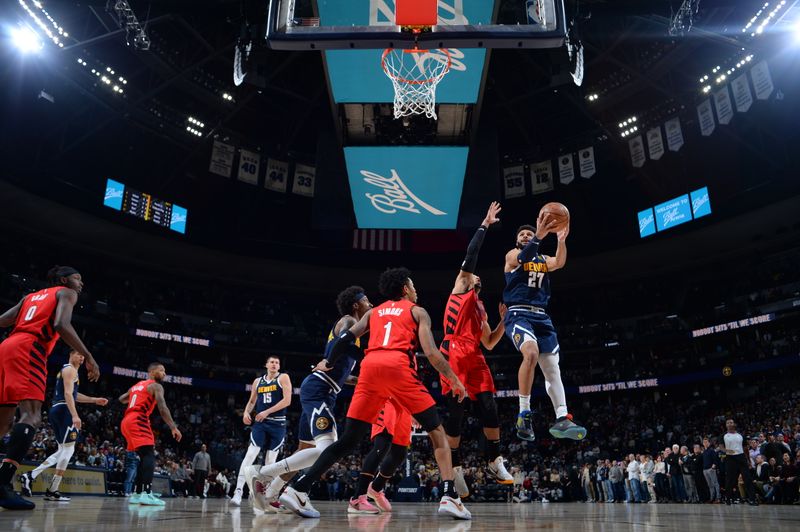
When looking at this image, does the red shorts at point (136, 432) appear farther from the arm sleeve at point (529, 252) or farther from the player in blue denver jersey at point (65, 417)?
the arm sleeve at point (529, 252)

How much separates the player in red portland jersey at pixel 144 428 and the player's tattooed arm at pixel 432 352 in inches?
181

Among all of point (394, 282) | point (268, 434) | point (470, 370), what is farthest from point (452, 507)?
point (268, 434)

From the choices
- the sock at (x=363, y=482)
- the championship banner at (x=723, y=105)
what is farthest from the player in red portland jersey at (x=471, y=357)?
the championship banner at (x=723, y=105)

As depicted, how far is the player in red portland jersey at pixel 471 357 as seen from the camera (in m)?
6.75

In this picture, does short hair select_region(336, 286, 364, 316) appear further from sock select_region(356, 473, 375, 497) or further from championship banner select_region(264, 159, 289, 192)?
championship banner select_region(264, 159, 289, 192)

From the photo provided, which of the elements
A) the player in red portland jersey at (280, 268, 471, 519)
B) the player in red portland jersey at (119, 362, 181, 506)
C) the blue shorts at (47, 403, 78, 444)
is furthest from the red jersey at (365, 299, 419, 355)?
the blue shorts at (47, 403, 78, 444)

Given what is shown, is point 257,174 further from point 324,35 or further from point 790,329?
point 790,329

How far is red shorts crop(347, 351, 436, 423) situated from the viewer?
497cm

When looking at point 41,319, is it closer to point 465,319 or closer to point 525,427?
point 465,319

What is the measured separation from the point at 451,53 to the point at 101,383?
2290 centimetres

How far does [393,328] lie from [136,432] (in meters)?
5.07

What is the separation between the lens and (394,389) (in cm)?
497

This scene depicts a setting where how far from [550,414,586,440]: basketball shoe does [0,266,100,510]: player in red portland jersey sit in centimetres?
442

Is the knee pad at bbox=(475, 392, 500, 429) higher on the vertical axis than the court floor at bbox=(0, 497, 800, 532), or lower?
higher
